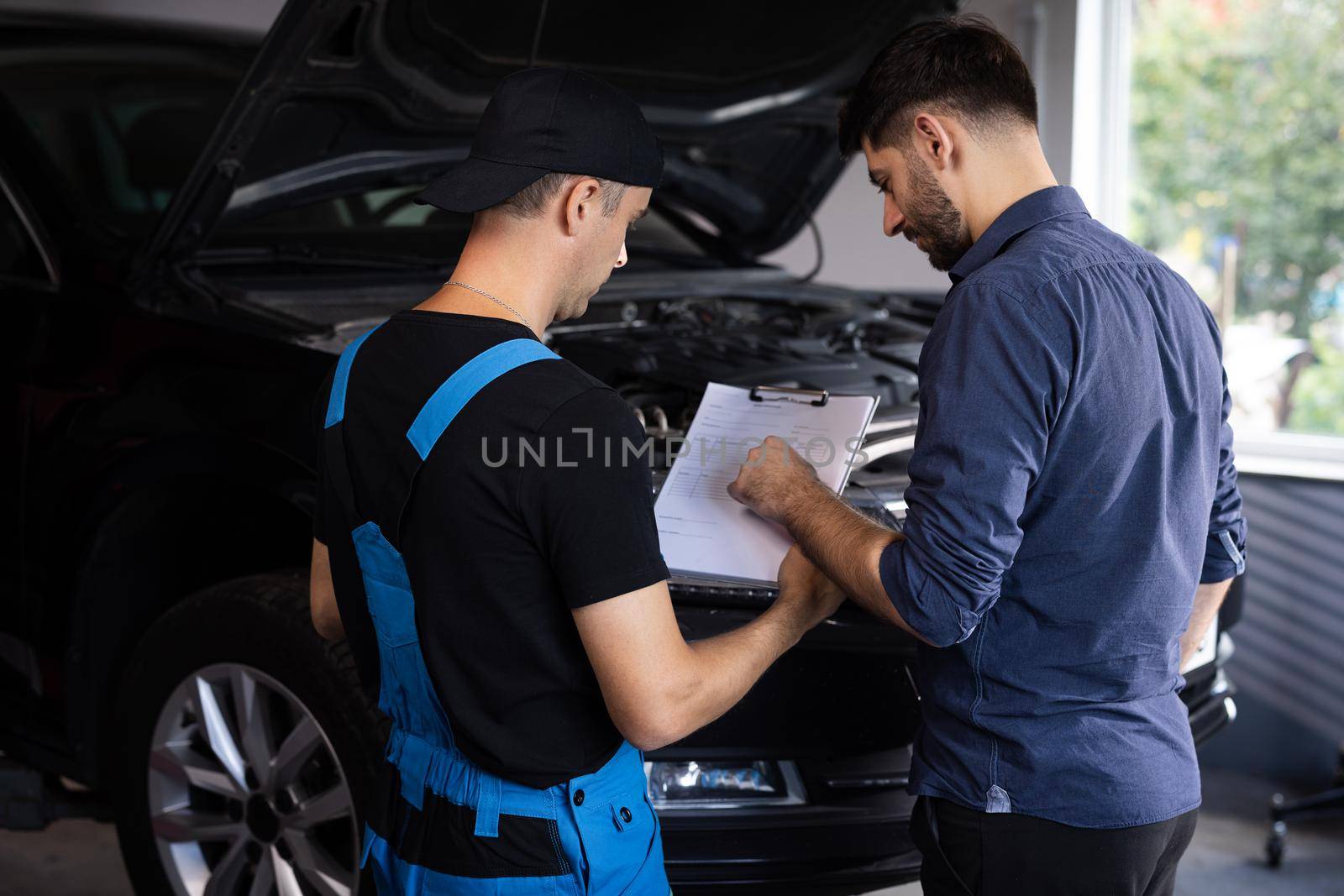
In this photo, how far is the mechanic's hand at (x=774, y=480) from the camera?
156cm

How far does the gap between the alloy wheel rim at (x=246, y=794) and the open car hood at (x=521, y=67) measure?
84cm

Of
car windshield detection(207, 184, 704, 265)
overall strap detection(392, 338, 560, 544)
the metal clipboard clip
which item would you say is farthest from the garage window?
overall strap detection(392, 338, 560, 544)

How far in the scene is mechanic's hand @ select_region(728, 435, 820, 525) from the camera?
1.56 metres

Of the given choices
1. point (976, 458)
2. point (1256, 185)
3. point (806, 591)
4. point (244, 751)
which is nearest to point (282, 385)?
point (244, 751)

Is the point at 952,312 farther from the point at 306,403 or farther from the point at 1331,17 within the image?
the point at 1331,17

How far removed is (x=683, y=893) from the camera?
1.95m

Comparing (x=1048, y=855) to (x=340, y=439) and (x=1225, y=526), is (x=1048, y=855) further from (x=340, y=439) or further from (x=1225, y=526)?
(x=340, y=439)

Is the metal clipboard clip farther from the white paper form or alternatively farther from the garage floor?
the garage floor

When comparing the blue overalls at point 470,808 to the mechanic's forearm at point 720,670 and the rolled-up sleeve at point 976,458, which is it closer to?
the mechanic's forearm at point 720,670

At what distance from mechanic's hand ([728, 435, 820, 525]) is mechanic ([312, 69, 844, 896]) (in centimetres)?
20

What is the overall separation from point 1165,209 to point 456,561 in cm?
396

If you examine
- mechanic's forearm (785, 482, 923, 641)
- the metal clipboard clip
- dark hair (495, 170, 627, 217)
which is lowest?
mechanic's forearm (785, 482, 923, 641)

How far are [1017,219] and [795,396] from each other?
0.55 m

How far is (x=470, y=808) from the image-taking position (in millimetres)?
1351
